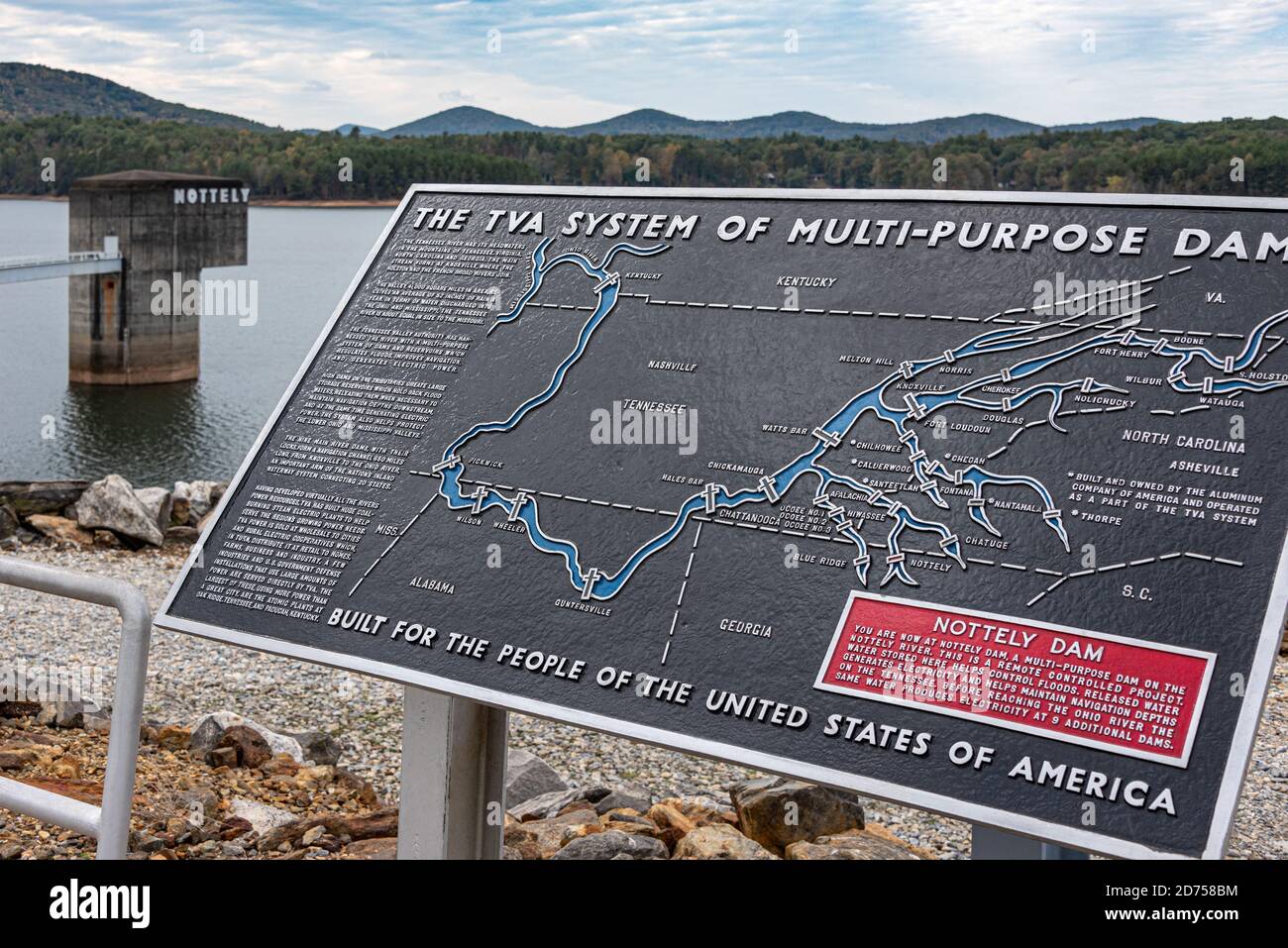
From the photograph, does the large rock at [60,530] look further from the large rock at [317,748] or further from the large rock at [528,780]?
the large rock at [528,780]

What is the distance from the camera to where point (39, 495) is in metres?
11.7

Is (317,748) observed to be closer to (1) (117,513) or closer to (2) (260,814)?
(2) (260,814)

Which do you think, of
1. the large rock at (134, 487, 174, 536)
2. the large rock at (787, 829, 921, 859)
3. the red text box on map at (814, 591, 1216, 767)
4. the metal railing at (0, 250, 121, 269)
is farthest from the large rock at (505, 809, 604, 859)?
the metal railing at (0, 250, 121, 269)

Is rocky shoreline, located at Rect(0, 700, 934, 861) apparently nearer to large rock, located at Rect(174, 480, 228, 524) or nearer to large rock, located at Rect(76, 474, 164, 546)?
large rock, located at Rect(76, 474, 164, 546)

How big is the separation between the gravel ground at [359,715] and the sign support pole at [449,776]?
60.9 inches

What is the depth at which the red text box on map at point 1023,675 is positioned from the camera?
2607 millimetres

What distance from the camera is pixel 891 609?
9.73 ft

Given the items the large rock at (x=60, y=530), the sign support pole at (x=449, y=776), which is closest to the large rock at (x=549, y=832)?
the sign support pole at (x=449, y=776)

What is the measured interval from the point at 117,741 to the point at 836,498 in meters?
1.82

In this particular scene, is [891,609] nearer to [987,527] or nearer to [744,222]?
[987,527]

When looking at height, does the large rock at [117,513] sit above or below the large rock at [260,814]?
above

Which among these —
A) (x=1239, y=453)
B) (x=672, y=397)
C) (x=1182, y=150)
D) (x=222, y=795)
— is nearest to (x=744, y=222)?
(x=672, y=397)

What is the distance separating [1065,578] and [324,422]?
2389mm

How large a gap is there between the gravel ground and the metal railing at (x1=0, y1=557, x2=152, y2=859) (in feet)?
8.98
